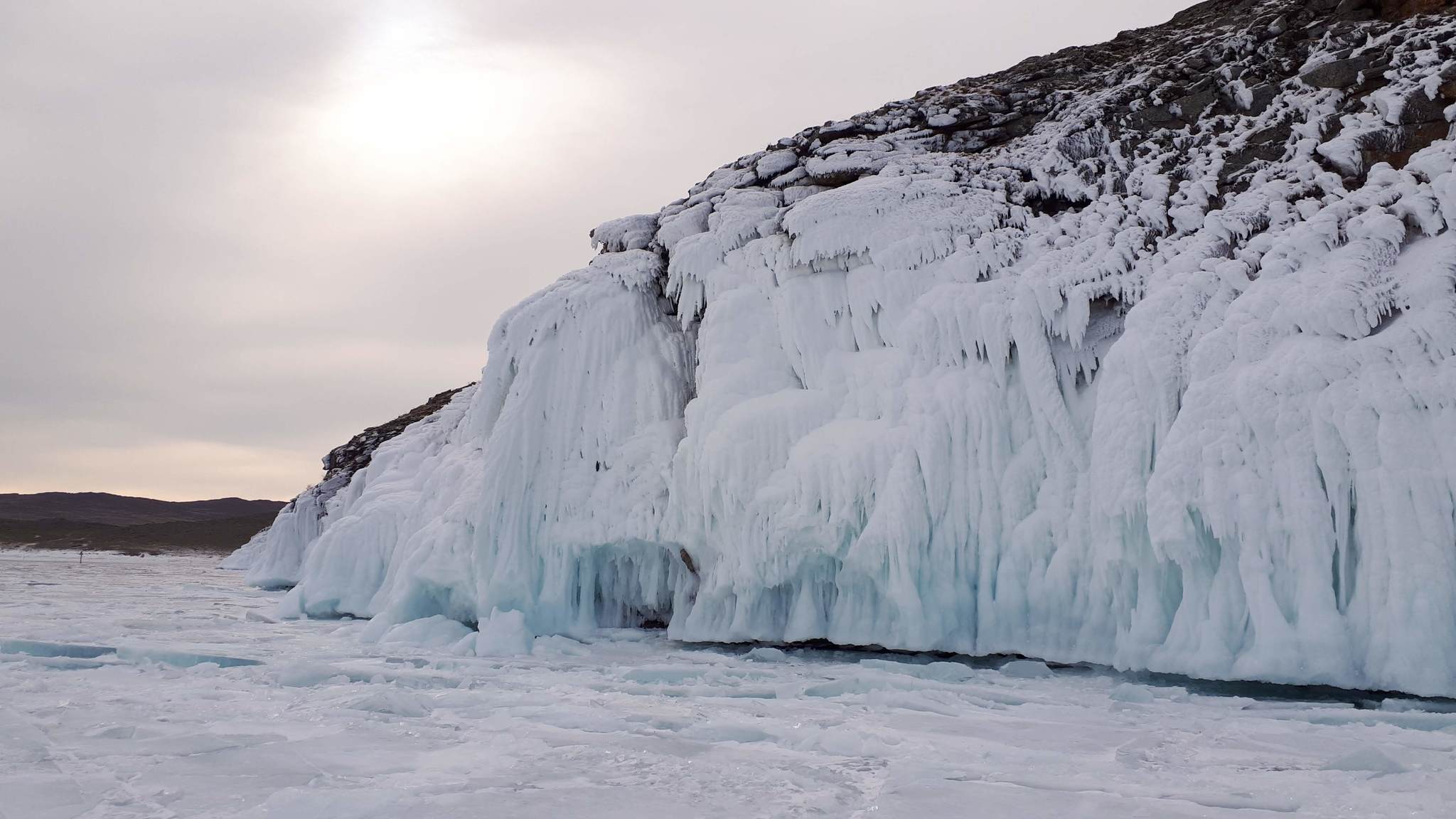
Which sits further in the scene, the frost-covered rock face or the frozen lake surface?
the frost-covered rock face

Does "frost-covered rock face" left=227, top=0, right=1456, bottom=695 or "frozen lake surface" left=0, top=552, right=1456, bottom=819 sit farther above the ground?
"frost-covered rock face" left=227, top=0, right=1456, bottom=695

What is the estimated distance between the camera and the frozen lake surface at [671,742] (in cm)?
475

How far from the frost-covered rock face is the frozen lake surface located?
99 cm

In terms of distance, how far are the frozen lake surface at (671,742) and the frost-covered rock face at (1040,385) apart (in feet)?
3.25

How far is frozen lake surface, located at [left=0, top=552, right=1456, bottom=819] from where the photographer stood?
475 centimetres

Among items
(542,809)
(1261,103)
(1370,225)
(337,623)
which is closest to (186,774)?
(542,809)

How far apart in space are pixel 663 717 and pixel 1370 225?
7.85m

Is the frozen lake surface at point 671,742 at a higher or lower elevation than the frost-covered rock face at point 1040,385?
lower

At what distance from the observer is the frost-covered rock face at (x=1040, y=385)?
26.4 ft

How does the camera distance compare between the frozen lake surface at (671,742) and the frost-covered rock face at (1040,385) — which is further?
the frost-covered rock face at (1040,385)

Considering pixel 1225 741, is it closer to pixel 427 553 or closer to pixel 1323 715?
pixel 1323 715

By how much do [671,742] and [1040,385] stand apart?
6.02 meters

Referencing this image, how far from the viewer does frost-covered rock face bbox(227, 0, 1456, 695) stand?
8.05 metres

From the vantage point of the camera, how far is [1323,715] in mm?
6863
